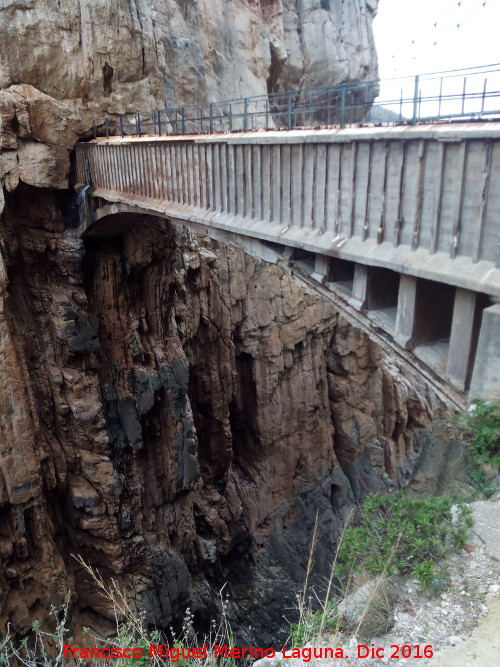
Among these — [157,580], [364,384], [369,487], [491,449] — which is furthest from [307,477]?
[491,449]

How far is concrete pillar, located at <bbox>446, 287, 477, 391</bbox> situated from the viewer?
517 centimetres

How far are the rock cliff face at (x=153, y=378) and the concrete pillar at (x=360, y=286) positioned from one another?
22.6 ft

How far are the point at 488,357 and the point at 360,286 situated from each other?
6.18 feet

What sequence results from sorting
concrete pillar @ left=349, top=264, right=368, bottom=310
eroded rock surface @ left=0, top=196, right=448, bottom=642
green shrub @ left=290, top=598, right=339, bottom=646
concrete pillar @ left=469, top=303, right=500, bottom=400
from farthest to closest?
eroded rock surface @ left=0, top=196, right=448, bottom=642 → concrete pillar @ left=349, top=264, right=368, bottom=310 → green shrub @ left=290, top=598, right=339, bottom=646 → concrete pillar @ left=469, top=303, right=500, bottom=400

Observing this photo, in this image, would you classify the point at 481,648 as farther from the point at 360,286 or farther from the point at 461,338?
the point at 360,286

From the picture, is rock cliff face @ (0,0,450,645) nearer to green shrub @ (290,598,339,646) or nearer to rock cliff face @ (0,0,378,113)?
rock cliff face @ (0,0,378,113)

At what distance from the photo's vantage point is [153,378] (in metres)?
13.3

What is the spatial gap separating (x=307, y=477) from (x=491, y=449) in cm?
1200

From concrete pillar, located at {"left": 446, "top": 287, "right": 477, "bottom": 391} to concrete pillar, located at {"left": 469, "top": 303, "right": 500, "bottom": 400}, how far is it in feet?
0.99

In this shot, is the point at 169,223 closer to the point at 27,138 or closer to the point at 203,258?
the point at 203,258

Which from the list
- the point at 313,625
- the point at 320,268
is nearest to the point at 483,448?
the point at 320,268

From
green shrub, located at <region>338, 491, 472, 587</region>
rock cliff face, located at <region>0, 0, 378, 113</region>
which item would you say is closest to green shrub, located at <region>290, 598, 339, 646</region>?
green shrub, located at <region>338, 491, 472, 587</region>

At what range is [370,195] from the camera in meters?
6.07

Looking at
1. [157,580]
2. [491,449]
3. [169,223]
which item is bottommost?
[157,580]
